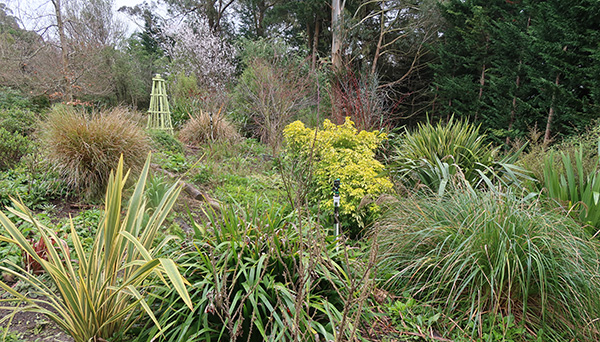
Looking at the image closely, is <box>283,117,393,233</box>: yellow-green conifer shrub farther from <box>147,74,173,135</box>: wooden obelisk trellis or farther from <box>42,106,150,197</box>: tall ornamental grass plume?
<box>147,74,173,135</box>: wooden obelisk trellis

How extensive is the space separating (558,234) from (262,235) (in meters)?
1.80

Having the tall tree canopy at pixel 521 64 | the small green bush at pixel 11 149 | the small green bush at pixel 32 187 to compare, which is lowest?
the small green bush at pixel 32 187

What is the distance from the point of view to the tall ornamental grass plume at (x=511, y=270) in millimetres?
1755

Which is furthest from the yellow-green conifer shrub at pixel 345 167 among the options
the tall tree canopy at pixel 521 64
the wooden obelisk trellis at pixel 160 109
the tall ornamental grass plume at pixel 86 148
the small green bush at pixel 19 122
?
the tall tree canopy at pixel 521 64

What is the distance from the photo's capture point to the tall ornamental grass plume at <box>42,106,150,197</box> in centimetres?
329

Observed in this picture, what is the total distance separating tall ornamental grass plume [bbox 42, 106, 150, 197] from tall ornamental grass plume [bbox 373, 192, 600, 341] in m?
2.98

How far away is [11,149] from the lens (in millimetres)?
3900

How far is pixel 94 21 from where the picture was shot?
14016 mm

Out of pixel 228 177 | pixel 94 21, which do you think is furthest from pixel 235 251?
pixel 94 21

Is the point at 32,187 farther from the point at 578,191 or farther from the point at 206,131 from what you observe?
the point at 578,191

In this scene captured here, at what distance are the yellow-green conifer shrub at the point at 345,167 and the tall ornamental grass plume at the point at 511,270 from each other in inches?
37.0

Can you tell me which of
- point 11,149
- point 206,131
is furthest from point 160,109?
point 11,149

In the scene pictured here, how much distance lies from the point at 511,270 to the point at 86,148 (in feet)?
12.5

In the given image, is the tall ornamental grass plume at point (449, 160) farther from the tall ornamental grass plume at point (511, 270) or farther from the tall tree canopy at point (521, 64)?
the tall tree canopy at point (521, 64)
